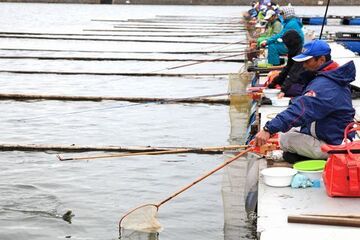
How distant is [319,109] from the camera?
6.91 metres

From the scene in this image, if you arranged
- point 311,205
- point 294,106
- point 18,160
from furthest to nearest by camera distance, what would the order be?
1. point 18,160
2. point 294,106
3. point 311,205

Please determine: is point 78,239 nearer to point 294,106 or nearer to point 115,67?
point 294,106

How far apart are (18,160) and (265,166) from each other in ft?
17.4

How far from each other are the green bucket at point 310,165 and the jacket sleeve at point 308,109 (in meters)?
0.57

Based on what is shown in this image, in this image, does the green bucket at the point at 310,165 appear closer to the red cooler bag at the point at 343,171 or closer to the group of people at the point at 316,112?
the group of people at the point at 316,112

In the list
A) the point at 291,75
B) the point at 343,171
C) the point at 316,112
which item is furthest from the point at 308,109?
the point at 291,75

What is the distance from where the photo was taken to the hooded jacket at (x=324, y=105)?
6.88 meters

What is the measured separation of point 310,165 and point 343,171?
1.02m

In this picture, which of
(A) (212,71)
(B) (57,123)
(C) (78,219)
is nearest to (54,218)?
(C) (78,219)

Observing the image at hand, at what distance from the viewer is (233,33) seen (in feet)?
135

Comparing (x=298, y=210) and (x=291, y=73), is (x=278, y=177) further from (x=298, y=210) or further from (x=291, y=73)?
(x=291, y=73)

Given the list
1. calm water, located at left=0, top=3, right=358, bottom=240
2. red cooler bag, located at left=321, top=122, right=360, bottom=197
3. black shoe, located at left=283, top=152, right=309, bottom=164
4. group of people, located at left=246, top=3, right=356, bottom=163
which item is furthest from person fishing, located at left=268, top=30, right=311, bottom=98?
red cooler bag, located at left=321, top=122, right=360, bottom=197

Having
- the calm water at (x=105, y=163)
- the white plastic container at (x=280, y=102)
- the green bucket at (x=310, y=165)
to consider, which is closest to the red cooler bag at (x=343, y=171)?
the green bucket at (x=310, y=165)

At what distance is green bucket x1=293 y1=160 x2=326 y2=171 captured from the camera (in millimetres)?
7199
